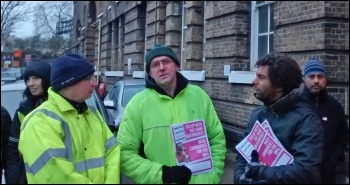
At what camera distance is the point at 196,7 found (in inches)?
498

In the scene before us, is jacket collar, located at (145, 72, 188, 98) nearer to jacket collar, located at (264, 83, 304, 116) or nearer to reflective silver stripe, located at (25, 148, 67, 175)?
jacket collar, located at (264, 83, 304, 116)

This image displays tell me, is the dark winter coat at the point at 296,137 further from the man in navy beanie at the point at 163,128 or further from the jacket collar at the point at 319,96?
the jacket collar at the point at 319,96

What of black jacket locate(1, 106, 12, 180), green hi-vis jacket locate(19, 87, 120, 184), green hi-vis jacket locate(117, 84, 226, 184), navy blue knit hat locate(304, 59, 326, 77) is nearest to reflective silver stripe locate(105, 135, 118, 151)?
green hi-vis jacket locate(19, 87, 120, 184)

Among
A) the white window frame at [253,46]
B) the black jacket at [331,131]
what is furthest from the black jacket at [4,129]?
the white window frame at [253,46]

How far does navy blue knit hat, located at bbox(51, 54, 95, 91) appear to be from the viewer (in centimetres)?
303

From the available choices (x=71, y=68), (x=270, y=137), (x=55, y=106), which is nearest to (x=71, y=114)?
(x=55, y=106)

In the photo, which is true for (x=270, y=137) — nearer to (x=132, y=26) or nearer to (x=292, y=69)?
(x=292, y=69)

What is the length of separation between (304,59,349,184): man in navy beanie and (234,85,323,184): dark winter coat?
1991 mm

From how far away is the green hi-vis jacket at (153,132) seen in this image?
340cm

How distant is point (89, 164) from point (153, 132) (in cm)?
66

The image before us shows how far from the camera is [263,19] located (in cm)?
973

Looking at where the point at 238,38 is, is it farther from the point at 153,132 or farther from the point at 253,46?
the point at 153,132

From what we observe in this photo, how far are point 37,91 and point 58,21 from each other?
56045mm

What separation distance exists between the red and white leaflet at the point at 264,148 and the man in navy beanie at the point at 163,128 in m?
0.42
